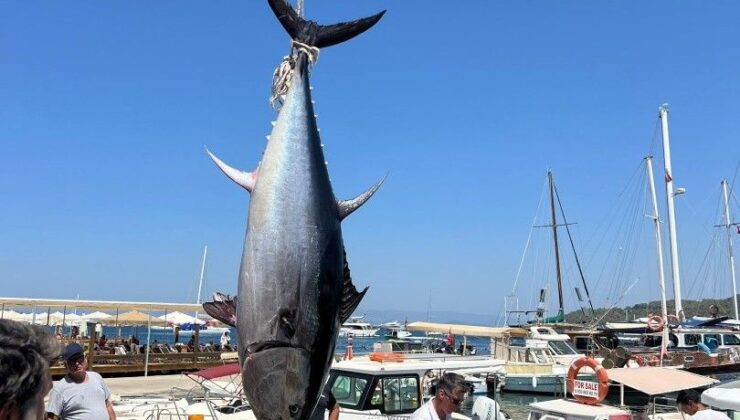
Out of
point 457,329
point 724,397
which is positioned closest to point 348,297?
point 724,397

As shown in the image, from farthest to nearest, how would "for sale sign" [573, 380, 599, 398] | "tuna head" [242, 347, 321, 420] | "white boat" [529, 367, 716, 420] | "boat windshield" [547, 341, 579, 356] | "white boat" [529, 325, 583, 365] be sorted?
1. "boat windshield" [547, 341, 579, 356]
2. "white boat" [529, 325, 583, 365]
3. "for sale sign" [573, 380, 599, 398]
4. "white boat" [529, 367, 716, 420]
5. "tuna head" [242, 347, 321, 420]

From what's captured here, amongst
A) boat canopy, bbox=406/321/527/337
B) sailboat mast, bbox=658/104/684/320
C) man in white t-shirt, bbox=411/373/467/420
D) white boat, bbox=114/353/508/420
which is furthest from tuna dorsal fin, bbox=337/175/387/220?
sailboat mast, bbox=658/104/684/320

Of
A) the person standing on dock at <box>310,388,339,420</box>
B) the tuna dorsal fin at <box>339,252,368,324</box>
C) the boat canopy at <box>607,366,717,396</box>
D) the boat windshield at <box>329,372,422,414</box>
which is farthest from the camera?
the boat windshield at <box>329,372,422,414</box>

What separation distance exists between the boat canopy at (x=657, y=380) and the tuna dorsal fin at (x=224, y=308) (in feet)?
20.2

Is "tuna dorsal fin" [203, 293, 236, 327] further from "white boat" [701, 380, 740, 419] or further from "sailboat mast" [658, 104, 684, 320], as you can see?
"sailboat mast" [658, 104, 684, 320]

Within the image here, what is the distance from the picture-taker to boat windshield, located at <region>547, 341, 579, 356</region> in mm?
24031

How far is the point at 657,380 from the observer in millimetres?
7648

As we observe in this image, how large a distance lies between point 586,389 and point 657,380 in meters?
0.84

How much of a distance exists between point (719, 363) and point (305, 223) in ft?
78.8

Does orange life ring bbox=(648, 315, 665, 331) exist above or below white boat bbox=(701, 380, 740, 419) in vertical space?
above

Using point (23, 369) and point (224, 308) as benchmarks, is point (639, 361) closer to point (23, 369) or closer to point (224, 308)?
point (224, 308)

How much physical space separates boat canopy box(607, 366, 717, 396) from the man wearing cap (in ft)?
19.5

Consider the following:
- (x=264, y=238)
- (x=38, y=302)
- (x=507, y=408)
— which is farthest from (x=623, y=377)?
(x=38, y=302)

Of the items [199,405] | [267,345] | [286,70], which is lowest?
[199,405]
